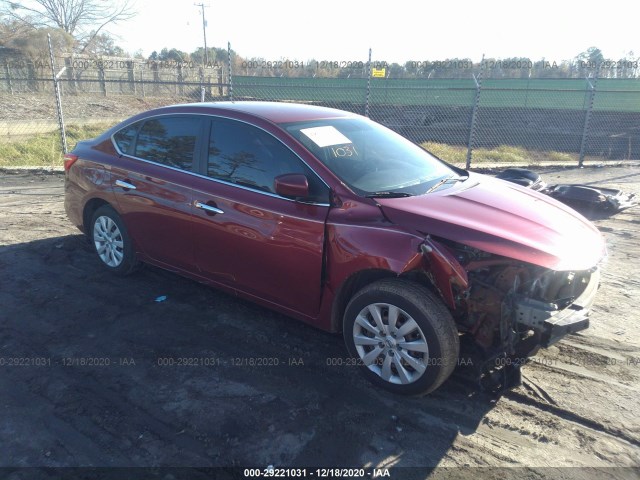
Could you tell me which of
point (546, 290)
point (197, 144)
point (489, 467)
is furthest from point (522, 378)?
point (197, 144)

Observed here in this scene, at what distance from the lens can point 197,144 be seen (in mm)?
4344

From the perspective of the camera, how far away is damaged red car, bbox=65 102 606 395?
122 inches

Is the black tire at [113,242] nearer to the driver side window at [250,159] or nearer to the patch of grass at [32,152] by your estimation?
the driver side window at [250,159]

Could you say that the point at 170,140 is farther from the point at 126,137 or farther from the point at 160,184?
the point at 126,137

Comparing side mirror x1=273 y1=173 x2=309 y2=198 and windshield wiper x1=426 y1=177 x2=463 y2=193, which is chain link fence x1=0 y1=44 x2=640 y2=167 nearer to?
windshield wiper x1=426 y1=177 x2=463 y2=193

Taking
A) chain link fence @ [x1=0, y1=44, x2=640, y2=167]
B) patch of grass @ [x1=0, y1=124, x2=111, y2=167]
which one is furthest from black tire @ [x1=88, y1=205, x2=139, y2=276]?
chain link fence @ [x1=0, y1=44, x2=640, y2=167]

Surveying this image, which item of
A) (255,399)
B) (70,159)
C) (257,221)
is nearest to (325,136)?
(257,221)

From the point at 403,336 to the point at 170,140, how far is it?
9.30 feet

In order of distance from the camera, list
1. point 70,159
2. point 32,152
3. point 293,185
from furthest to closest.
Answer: point 32,152 < point 70,159 < point 293,185

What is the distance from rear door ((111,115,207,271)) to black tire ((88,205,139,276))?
0.45ft

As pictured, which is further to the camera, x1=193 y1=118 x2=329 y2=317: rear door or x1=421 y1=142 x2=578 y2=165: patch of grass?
x1=421 y1=142 x2=578 y2=165: patch of grass

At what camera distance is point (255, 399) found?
3236 millimetres

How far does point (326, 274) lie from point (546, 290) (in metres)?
1.46

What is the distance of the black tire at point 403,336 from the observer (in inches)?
121
